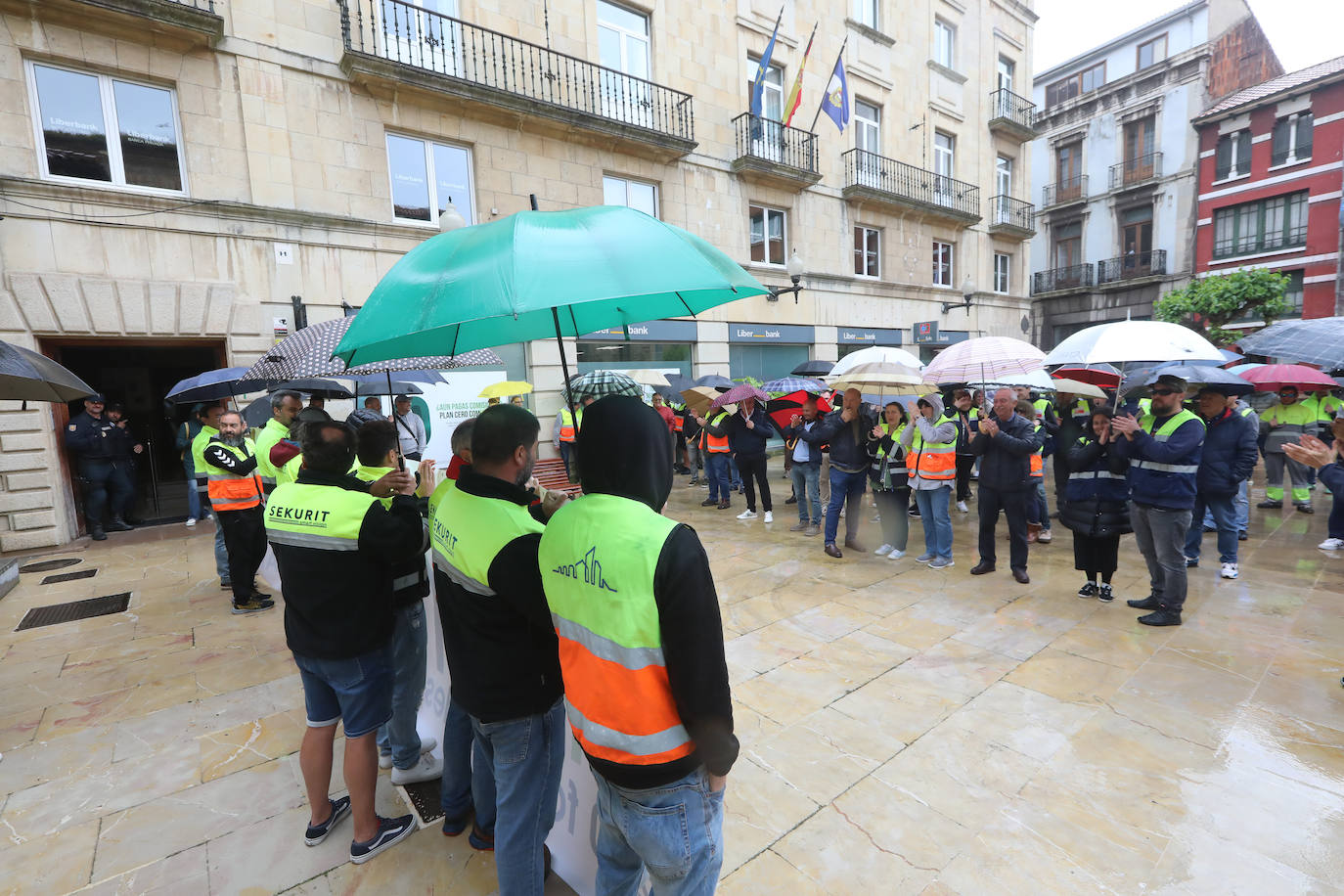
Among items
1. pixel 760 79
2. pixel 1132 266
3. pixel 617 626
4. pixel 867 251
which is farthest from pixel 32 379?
pixel 1132 266

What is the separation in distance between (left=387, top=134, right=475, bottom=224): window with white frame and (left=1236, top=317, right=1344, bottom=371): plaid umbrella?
11.0m

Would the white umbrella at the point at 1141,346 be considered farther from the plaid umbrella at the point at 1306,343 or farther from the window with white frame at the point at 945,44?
the window with white frame at the point at 945,44

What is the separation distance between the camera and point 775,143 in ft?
51.3

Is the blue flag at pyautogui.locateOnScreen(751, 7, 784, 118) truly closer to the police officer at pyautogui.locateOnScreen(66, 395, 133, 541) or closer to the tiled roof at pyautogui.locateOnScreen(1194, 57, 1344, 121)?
the police officer at pyautogui.locateOnScreen(66, 395, 133, 541)

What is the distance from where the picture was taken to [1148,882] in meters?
2.45

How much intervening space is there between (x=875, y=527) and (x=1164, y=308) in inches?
809

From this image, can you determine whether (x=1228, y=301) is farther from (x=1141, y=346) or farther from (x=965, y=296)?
(x=1141, y=346)

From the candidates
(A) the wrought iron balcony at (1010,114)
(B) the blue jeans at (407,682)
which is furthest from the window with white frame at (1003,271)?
(B) the blue jeans at (407,682)

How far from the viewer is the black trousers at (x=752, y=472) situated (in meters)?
9.00

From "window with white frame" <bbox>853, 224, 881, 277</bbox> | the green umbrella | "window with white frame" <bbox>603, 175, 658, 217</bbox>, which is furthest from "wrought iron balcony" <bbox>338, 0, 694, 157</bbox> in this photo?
the green umbrella

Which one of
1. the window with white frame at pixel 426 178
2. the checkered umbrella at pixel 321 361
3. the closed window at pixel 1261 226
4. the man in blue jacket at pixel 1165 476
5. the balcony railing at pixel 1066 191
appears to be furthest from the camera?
→ the balcony railing at pixel 1066 191

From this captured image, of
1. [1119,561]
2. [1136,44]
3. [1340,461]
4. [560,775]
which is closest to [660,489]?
[560,775]

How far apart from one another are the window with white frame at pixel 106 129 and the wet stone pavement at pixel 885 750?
6208 millimetres

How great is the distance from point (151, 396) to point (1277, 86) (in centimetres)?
3697
